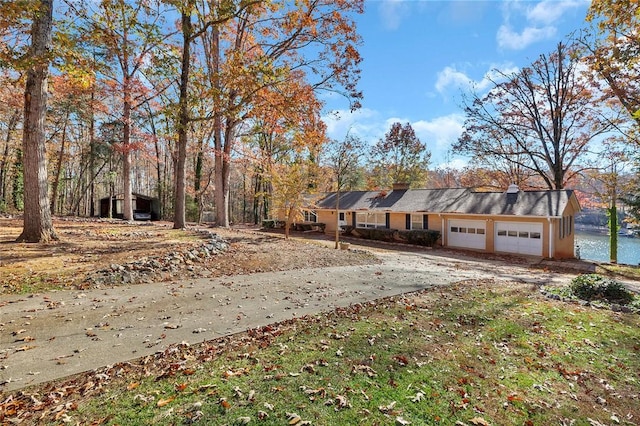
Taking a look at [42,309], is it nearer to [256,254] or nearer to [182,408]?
[182,408]

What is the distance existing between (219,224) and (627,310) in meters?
17.9

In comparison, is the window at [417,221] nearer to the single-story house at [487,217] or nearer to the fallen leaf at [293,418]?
the single-story house at [487,217]

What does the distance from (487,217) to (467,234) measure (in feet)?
5.10

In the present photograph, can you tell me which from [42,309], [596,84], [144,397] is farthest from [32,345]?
[596,84]

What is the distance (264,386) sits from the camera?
3213mm

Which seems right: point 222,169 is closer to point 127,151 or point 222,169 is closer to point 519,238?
point 127,151

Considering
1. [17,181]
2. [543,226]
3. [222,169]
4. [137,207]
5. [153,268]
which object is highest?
[222,169]

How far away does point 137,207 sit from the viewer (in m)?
26.4

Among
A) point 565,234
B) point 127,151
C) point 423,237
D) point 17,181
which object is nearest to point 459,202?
point 423,237

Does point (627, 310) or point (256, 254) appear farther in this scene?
point (256, 254)

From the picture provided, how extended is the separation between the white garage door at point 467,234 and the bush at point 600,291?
1093cm

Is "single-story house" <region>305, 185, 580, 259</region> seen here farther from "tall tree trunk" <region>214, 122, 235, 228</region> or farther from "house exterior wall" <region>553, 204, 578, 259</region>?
"tall tree trunk" <region>214, 122, 235, 228</region>

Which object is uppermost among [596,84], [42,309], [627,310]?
[596,84]

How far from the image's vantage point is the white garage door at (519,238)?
55.4 feet
